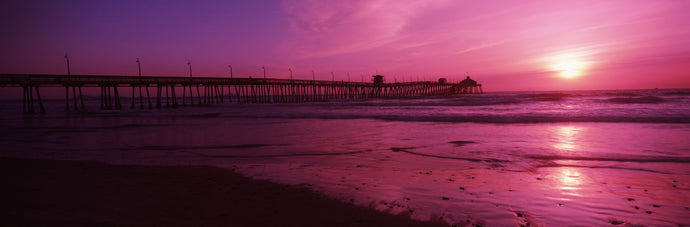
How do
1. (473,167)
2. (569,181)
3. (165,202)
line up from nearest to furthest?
(165,202)
(569,181)
(473,167)

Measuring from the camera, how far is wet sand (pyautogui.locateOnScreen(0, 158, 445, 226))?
338 cm

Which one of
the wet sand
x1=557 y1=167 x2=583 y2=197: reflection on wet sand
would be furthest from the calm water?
the wet sand

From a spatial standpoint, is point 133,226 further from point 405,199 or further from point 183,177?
point 405,199

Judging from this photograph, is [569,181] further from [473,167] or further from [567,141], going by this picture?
[567,141]

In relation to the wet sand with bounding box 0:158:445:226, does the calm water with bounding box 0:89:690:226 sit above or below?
below

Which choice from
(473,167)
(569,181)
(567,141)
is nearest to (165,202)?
(473,167)

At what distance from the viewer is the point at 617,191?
4.50 metres

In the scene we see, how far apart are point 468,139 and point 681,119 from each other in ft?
35.8

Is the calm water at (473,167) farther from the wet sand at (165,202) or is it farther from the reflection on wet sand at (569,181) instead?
the wet sand at (165,202)

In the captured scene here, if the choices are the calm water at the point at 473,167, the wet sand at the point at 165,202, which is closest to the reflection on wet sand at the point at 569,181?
the calm water at the point at 473,167

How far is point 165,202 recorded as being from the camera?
156 inches

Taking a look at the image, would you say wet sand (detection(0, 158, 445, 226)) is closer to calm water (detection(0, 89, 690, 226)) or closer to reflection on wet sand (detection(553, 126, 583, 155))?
calm water (detection(0, 89, 690, 226))

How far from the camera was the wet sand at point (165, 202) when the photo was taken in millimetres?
3379

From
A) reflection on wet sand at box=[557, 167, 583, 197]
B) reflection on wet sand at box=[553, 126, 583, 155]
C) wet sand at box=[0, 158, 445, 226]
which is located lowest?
reflection on wet sand at box=[557, 167, 583, 197]
